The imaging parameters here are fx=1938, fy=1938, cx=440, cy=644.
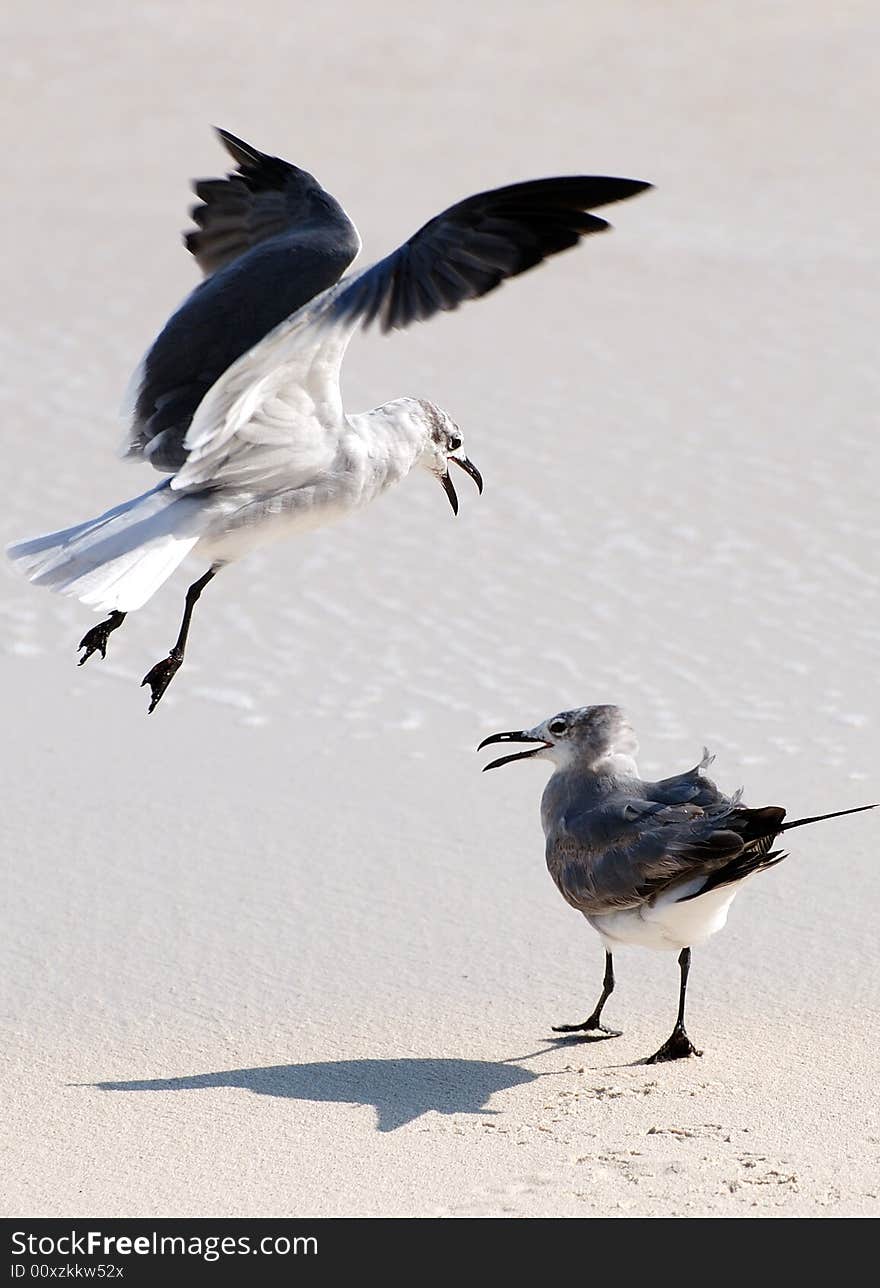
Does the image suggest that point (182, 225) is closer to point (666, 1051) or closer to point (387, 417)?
point (387, 417)

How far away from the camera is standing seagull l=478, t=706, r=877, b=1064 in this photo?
185 inches

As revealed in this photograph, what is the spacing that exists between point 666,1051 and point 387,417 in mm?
1995

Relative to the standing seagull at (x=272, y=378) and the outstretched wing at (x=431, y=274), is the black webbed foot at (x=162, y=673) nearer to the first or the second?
the standing seagull at (x=272, y=378)

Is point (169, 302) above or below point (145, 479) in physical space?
above

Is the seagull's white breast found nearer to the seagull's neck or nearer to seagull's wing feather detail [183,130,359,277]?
the seagull's neck

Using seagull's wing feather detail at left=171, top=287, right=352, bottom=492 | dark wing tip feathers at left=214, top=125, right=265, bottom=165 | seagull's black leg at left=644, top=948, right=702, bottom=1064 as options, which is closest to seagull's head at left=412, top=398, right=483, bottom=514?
seagull's wing feather detail at left=171, top=287, right=352, bottom=492

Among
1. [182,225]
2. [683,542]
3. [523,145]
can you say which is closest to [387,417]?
[683,542]

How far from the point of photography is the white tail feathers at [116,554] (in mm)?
4898

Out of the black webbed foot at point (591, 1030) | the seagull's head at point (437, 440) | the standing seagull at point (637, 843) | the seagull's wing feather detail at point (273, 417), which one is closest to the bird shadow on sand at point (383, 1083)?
the black webbed foot at point (591, 1030)

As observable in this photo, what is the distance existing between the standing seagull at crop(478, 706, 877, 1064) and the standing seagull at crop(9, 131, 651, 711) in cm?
98

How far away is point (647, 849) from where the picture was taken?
15.7 feet

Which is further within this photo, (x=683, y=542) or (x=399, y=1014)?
(x=683, y=542)

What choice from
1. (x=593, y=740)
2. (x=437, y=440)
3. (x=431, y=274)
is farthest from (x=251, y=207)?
(x=593, y=740)

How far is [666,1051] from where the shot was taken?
4848 millimetres
